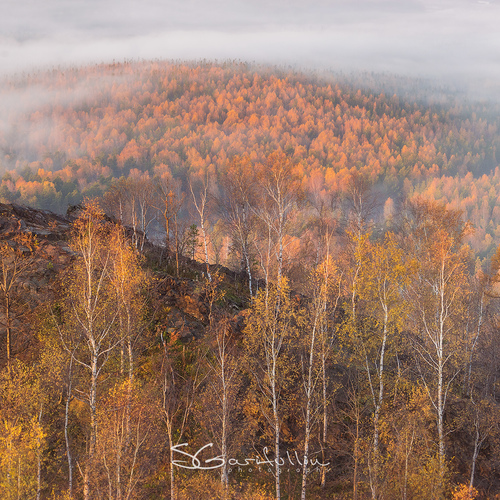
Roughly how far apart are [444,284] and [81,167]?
554 ft

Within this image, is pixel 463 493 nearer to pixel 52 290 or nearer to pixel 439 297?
pixel 439 297

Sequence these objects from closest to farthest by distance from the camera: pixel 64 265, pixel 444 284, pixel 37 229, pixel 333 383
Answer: pixel 444 284 < pixel 333 383 < pixel 64 265 < pixel 37 229

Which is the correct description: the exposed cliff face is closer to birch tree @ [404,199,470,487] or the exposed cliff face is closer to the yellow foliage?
birch tree @ [404,199,470,487]

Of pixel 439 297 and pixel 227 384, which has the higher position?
pixel 439 297

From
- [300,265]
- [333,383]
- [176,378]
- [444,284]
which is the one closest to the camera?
[444,284]

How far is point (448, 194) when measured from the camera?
634 feet

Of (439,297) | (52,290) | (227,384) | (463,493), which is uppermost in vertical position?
(439,297)

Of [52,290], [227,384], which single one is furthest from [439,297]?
[52,290]

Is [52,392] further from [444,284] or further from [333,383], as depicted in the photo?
[444,284]

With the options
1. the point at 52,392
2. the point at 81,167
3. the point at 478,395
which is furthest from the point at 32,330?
the point at 81,167

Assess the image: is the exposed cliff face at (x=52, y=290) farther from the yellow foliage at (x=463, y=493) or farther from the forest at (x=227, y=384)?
the yellow foliage at (x=463, y=493)

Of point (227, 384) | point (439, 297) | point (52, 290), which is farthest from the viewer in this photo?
point (52, 290)

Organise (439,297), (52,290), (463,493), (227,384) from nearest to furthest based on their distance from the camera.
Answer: (227,384), (463,493), (439,297), (52,290)

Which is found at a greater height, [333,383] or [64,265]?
[64,265]
